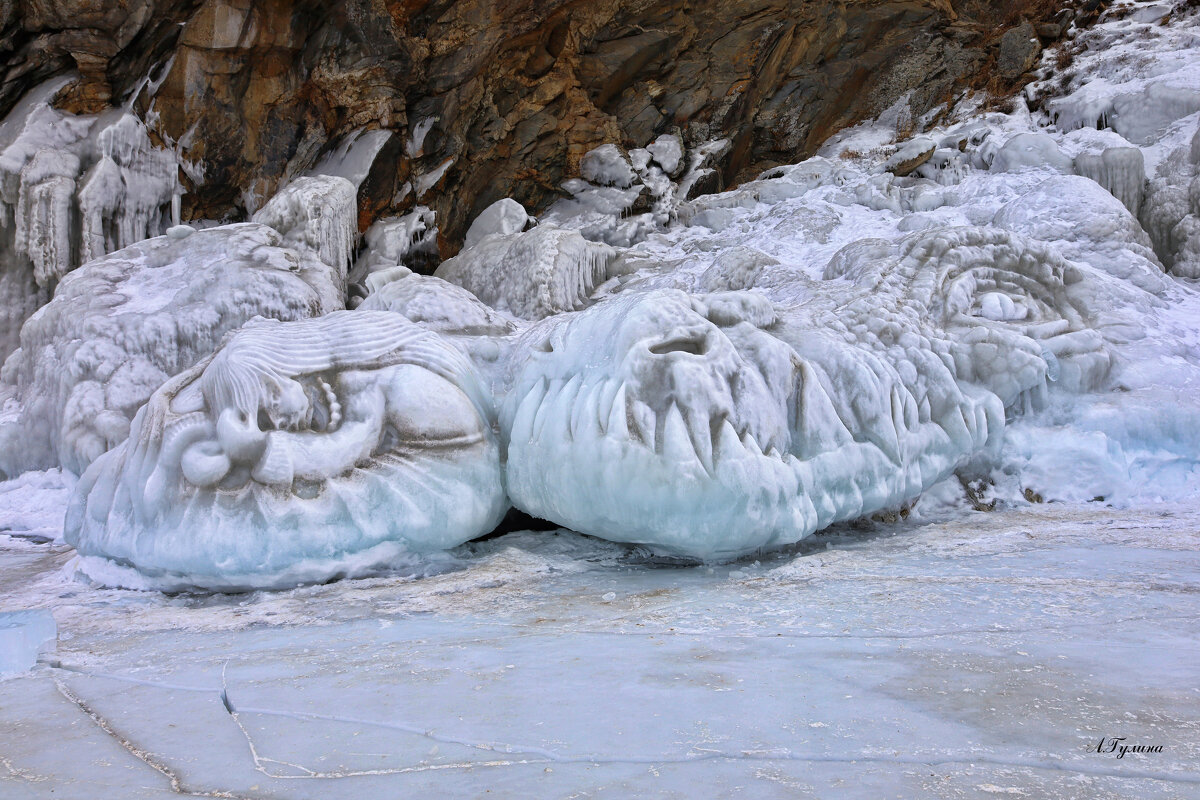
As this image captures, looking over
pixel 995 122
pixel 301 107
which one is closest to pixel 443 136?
pixel 301 107

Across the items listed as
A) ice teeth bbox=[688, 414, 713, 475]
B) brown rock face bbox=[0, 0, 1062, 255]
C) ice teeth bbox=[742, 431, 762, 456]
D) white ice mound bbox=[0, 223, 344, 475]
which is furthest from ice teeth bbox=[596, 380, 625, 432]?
brown rock face bbox=[0, 0, 1062, 255]

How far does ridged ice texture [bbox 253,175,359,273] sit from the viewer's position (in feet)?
19.3

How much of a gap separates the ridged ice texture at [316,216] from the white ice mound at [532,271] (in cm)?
89

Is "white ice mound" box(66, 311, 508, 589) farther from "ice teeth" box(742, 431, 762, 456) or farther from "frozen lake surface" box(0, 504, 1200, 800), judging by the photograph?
"ice teeth" box(742, 431, 762, 456)

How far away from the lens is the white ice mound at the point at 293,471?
2.62 m

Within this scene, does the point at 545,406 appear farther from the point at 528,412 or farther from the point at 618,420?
the point at 618,420

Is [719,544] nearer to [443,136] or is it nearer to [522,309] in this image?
[522,309]

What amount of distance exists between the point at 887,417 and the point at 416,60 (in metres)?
6.21

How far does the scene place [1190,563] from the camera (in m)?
2.22

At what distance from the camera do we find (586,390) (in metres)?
2.80

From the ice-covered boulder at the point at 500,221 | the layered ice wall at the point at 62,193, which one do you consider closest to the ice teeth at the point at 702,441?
the ice-covered boulder at the point at 500,221

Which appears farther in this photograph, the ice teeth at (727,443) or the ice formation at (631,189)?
the ice formation at (631,189)

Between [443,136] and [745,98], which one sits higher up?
[745,98]

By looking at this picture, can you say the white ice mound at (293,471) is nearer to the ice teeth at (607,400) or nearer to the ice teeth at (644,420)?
the ice teeth at (607,400)
